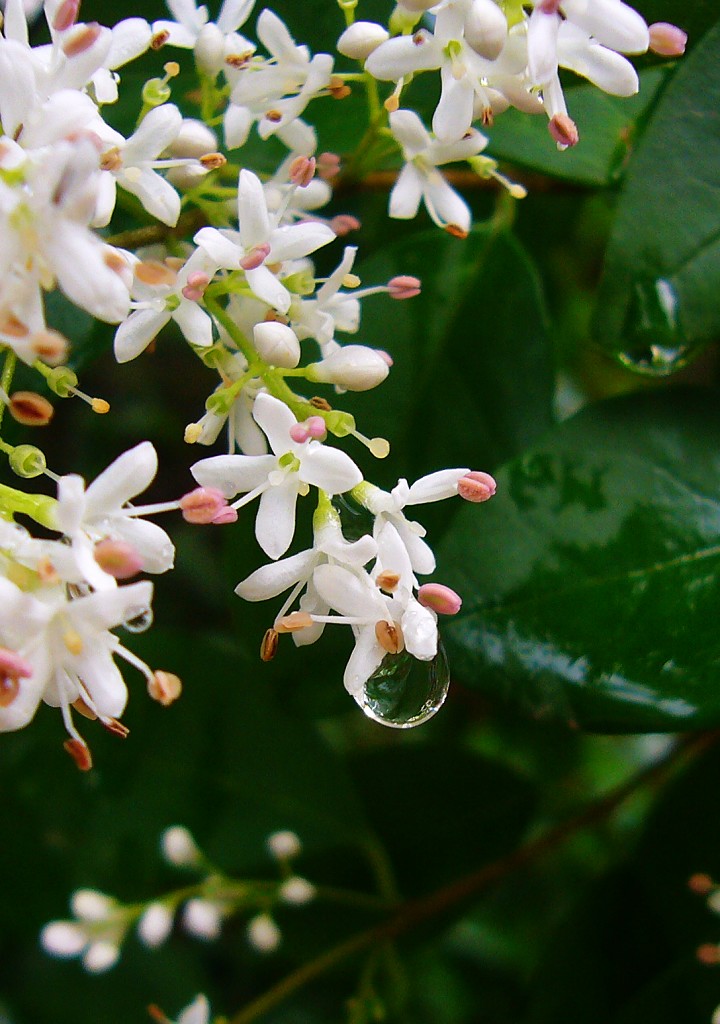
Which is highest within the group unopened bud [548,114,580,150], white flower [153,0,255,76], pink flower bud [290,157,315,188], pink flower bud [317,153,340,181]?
unopened bud [548,114,580,150]

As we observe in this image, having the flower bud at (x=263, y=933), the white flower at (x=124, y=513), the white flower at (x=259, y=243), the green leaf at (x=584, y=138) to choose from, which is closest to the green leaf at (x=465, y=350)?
the green leaf at (x=584, y=138)

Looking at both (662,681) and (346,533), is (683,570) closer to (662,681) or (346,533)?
(662,681)

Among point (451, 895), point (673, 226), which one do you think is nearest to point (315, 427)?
point (673, 226)

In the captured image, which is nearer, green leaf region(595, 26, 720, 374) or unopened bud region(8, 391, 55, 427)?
unopened bud region(8, 391, 55, 427)

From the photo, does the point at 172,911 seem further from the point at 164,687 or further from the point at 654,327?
the point at 654,327

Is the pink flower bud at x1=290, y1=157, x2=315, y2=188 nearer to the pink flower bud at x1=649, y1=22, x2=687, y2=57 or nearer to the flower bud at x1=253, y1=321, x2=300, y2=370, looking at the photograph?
the flower bud at x1=253, y1=321, x2=300, y2=370

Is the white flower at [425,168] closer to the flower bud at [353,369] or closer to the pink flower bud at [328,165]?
the pink flower bud at [328,165]

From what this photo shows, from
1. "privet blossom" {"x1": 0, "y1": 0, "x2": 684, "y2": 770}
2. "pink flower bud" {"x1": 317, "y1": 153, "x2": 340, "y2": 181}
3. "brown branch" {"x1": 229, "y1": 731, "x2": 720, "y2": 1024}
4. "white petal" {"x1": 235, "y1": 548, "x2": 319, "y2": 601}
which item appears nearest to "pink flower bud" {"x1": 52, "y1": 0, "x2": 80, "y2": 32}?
"privet blossom" {"x1": 0, "y1": 0, "x2": 684, "y2": 770}
